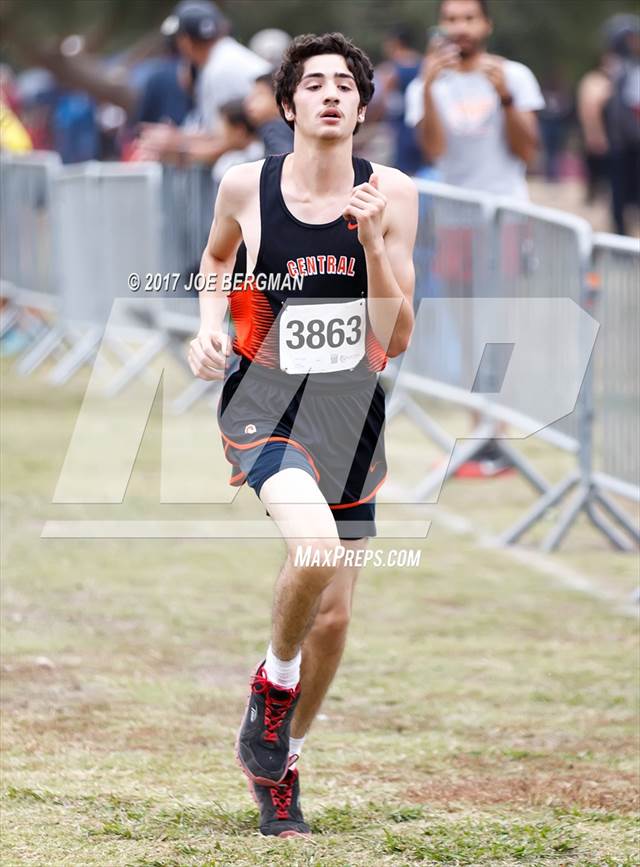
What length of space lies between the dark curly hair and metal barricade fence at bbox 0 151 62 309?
376 inches

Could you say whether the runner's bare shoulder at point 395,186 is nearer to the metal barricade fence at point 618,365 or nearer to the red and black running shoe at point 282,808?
the red and black running shoe at point 282,808

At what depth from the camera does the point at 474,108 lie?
10.1 metres

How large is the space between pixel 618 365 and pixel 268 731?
11.7ft

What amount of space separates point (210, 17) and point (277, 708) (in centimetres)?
802

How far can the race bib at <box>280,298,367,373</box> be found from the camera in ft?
15.8

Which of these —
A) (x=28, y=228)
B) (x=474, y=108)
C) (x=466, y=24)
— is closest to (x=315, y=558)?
(x=466, y=24)

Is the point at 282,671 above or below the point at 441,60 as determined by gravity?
below

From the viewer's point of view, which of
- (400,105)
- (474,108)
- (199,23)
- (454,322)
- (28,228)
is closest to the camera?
(454,322)

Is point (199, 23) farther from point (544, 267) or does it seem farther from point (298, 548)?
point (298, 548)

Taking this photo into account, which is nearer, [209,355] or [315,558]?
[315,558]

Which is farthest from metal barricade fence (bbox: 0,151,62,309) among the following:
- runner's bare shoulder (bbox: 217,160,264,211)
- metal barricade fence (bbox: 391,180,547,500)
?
runner's bare shoulder (bbox: 217,160,264,211)

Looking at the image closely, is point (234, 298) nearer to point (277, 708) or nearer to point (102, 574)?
point (277, 708)

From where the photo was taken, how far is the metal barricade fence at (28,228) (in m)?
14.4

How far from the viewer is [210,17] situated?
11812 mm
